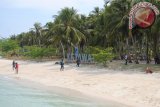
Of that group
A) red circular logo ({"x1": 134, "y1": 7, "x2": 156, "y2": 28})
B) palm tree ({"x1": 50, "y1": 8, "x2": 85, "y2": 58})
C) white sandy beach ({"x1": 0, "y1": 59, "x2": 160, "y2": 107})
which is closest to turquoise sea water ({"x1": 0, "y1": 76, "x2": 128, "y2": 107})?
white sandy beach ({"x1": 0, "y1": 59, "x2": 160, "y2": 107})

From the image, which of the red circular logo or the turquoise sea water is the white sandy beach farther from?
the red circular logo

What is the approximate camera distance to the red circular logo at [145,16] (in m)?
37.0

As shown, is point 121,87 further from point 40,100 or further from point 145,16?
point 145,16

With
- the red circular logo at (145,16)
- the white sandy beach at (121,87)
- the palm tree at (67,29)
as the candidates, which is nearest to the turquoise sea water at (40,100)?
the white sandy beach at (121,87)

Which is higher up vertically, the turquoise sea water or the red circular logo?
the red circular logo

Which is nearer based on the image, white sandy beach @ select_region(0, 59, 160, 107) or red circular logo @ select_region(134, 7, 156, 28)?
white sandy beach @ select_region(0, 59, 160, 107)

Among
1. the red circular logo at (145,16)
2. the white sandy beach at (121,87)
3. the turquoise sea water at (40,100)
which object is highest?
the red circular logo at (145,16)

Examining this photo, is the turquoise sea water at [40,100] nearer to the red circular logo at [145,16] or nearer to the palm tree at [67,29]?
the red circular logo at [145,16]

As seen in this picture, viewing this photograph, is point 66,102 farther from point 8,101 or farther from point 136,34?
point 136,34

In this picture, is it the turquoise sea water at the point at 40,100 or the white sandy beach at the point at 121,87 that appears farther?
the turquoise sea water at the point at 40,100

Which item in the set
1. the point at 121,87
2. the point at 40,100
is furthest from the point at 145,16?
the point at 40,100

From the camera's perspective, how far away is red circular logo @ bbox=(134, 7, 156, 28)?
3703 centimetres

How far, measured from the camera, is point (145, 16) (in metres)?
37.8

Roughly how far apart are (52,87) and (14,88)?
4.11 m
